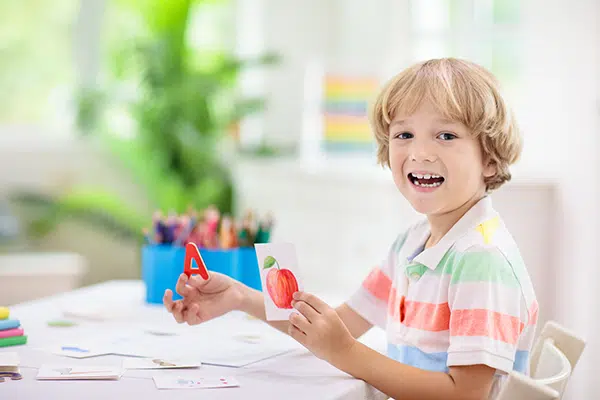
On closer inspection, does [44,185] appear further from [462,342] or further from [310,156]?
[462,342]

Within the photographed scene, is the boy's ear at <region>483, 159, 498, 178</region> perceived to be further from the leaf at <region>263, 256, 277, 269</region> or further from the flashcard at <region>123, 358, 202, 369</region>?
the flashcard at <region>123, 358, 202, 369</region>

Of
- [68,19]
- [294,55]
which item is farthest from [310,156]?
[68,19]

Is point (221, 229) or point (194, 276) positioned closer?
point (194, 276)

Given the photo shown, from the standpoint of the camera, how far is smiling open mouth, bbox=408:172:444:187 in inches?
55.6

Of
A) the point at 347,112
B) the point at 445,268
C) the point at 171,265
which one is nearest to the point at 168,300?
the point at 171,265

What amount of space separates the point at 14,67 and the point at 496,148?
13.3 ft

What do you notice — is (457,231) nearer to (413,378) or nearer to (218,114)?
(413,378)

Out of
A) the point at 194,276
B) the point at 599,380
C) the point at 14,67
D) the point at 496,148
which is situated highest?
the point at 14,67

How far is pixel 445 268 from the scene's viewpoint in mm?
1355

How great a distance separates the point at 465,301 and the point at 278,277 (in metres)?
0.32

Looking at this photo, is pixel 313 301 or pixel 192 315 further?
pixel 192 315

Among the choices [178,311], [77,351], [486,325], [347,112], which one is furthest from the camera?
[347,112]

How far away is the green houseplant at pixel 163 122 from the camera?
182 inches

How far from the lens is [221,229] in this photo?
1.99 m
